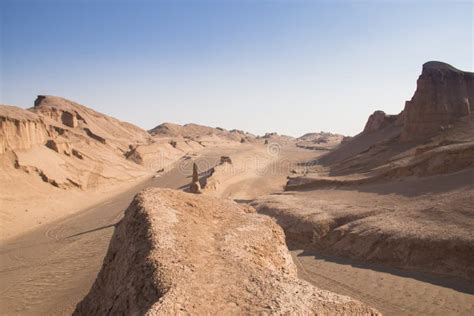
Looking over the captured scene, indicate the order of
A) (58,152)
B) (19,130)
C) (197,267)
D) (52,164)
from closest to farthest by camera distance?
(197,267), (19,130), (52,164), (58,152)

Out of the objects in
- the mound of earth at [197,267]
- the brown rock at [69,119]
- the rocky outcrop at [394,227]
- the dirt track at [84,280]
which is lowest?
the dirt track at [84,280]

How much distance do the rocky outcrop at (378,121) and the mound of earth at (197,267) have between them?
1601 inches

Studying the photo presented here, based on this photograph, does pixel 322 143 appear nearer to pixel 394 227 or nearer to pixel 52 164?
pixel 52 164

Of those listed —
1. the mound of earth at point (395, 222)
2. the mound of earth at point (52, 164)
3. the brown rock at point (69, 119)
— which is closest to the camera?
the mound of earth at point (395, 222)

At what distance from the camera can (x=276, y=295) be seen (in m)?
4.29

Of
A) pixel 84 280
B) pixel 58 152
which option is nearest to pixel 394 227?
pixel 84 280

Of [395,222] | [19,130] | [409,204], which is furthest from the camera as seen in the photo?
[19,130]

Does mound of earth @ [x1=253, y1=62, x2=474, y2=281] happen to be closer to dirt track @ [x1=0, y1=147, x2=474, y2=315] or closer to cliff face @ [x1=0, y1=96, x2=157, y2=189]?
dirt track @ [x1=0, y1=147, x2=474, y2=315]

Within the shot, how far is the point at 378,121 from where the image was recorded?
1780 inches

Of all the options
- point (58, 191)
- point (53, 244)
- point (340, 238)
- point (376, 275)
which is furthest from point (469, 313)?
point (58, 191)

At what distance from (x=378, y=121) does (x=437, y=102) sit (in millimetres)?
14548

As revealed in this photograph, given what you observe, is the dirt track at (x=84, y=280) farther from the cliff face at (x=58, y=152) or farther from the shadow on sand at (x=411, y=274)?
the cliff face at (x=58, y=152)

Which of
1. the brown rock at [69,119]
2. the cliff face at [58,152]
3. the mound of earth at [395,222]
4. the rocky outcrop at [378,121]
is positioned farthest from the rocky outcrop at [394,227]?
the brown rock at [69,119]

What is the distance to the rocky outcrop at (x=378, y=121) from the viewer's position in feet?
144
